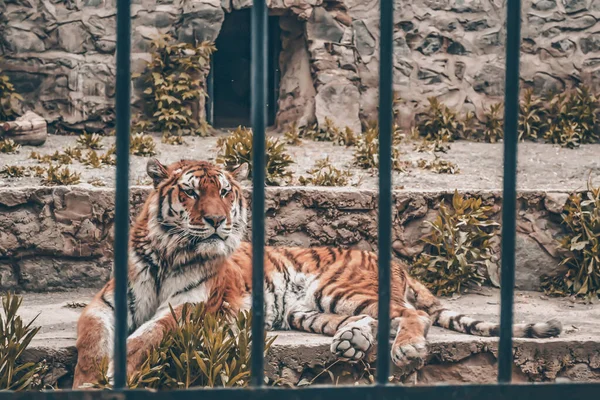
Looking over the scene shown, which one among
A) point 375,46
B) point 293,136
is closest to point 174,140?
point 293,136

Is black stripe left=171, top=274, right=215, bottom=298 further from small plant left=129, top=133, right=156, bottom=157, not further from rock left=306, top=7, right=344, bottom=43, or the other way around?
rock left=306, top=7, right=344, bottom=43

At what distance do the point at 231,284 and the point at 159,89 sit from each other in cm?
469

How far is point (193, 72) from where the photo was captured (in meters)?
9.81

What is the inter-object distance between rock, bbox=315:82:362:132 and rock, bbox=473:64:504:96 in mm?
1402

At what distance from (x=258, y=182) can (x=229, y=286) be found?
13.1 feet

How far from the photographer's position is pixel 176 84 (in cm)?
969

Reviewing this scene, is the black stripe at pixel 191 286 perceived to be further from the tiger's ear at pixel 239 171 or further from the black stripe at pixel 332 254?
the black stripe at pixel 332 254

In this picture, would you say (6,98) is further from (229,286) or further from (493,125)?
(493,125)

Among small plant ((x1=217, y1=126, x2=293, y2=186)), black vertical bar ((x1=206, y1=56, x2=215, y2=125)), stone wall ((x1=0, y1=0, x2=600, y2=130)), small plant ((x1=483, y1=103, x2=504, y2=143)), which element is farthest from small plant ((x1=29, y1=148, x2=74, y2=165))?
small plant ((x1=483, y1=103, x2=504, y2=143))

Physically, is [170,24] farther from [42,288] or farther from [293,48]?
[42,288]

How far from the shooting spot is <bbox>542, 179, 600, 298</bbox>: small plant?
6516 mm

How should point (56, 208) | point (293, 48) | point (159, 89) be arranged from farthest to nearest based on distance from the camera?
point (293, 48) → point (159, 89) → point (56, 208)

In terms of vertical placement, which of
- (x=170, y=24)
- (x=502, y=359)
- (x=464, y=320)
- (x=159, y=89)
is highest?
(x=170, y=24)

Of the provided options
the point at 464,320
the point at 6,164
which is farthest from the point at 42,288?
the point at 464,320
